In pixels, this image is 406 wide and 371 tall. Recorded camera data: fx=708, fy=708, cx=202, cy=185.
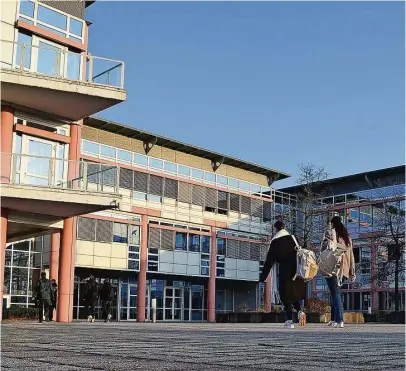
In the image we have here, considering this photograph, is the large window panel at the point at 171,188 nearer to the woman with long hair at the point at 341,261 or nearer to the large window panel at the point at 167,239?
the large window panel at the point at 167,239

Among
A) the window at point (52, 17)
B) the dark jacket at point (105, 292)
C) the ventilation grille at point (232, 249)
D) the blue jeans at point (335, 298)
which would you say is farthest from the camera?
the ventilation grille at point (232, 249)

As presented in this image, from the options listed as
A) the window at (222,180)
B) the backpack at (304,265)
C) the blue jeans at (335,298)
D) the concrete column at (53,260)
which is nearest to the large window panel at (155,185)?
the window at (222,180)

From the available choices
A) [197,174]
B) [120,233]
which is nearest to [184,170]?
[197,174]

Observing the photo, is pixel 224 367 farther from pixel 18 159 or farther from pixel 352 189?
pixel 352 189

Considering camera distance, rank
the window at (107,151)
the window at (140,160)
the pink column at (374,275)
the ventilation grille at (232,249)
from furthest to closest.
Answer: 1. the ventilation grille at (232,249)
2. the window at (140,160)
3. the pink column at (374,275)
4. the window at (107,151)

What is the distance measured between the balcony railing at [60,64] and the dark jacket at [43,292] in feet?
27.1

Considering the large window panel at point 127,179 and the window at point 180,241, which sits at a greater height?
the large window panel at point 127,179

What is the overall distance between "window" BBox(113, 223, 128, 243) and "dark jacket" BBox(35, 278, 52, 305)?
18.8 metres

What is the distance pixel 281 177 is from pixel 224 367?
5746 cm

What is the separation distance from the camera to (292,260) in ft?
43.1

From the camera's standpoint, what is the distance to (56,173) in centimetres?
2022

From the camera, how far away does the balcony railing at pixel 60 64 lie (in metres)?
21.4

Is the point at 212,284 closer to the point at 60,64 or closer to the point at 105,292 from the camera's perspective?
the point at 105,292

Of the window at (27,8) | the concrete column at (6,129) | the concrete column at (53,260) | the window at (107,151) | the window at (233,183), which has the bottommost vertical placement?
the concrete column at (53,260)
